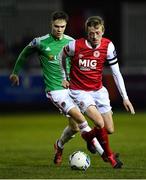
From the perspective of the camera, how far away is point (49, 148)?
16.6 metres

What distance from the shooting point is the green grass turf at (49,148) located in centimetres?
1203

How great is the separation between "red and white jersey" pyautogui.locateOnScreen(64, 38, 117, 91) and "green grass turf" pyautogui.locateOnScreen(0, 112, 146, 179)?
1.22m

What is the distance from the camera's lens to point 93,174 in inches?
470

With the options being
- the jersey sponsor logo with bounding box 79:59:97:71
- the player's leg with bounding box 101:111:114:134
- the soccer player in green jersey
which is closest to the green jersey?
the soccer player in green jersey

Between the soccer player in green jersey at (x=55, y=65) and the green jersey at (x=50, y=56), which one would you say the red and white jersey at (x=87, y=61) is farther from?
the green jersey at (x=50, y=56)

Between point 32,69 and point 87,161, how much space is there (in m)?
15.6

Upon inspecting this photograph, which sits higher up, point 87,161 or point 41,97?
point 87,161

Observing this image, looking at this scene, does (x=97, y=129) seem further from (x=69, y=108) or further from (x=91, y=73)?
(x=91, y=73)

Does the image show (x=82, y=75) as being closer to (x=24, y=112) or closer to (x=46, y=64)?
(x=46, y=64)

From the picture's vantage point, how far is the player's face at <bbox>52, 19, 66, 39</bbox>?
43.6 feet

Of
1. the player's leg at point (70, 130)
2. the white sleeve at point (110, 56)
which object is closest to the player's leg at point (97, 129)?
the white sleeve at point (110, 56)

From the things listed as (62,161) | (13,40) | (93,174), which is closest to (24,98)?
(13,40)

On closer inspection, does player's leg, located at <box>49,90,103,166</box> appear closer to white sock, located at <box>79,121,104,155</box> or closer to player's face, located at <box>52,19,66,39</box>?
white sock, located at <box>79,121,104,155</box>

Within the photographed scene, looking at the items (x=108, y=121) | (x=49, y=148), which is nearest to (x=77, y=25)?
(x=49, y=148)
